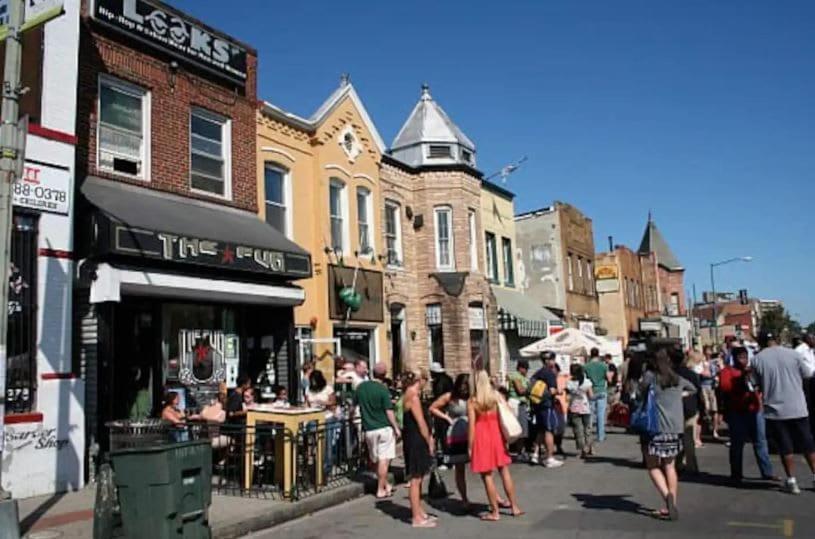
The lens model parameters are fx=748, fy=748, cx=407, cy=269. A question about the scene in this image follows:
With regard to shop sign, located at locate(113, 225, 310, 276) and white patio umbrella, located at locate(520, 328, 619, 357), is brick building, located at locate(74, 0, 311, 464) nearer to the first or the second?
shop sign, located at locate(113, 225, 310, 276)

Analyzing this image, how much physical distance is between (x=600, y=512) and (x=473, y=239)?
15.2 m

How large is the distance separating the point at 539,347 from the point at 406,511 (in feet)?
39.8

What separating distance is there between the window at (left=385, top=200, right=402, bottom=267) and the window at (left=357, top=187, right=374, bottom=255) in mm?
1125

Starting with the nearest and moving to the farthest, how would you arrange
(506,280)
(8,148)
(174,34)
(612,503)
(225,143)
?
(8,148), (612,503), (174,34), (225,143), (506,280)

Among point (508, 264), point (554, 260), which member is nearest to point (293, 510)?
point (508, 264)

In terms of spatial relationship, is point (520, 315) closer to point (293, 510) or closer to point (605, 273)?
point (605, 273)

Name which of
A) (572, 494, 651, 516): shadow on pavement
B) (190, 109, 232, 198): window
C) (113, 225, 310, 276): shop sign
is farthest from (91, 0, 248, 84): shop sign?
(572, 494, 651, 516): shadow on pavement

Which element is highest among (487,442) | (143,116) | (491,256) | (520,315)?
(143,116)

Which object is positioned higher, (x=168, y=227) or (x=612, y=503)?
(x=168, y=227)

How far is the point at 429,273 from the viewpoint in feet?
71.1

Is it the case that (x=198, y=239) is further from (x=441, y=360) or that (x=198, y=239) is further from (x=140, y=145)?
(x=441, y=360)

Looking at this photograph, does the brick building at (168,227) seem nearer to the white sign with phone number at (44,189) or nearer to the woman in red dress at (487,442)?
the white sign with phone number at (44,189)

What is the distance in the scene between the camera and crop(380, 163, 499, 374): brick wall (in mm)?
20938

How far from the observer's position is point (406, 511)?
9016 mm
